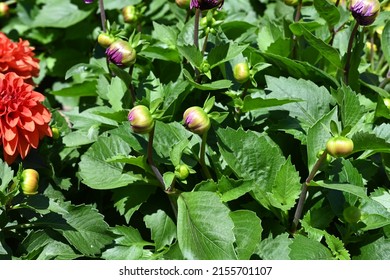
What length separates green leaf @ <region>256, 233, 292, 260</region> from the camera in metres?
1.55

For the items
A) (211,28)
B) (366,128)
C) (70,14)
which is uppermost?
(211,28)

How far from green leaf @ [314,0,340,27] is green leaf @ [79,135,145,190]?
2.22 feet

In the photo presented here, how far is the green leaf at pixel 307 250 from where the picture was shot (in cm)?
146

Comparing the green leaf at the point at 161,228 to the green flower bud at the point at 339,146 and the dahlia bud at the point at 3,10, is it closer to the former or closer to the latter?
the green flower bud at the point at 339,146

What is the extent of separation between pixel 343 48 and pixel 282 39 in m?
0.25

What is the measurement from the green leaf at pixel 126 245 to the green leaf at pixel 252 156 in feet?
1.06

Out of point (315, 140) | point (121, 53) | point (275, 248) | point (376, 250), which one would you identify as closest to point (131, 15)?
point (121, 53)

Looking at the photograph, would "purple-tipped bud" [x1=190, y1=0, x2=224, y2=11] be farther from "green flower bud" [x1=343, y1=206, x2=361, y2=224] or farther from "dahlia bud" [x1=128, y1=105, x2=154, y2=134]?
"green flower bud" [x1=343, y1=206, x2=361, y2=224]

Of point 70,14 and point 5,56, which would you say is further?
point 70,14

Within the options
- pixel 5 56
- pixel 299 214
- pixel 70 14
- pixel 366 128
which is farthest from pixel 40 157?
pixel 70 14

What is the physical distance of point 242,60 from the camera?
189 centimetres

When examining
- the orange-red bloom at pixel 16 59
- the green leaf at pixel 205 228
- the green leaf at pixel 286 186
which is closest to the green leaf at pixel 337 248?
the green leaf at pixel 286 186
